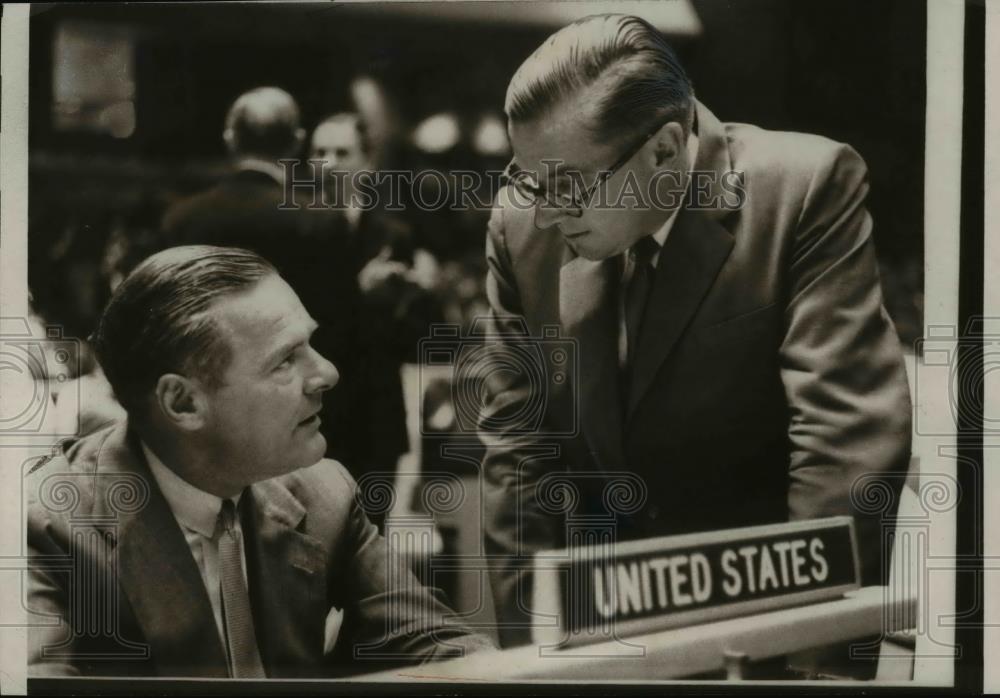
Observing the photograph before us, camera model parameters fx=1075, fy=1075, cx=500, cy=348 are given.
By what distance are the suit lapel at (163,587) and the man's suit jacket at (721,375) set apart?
1176 mm

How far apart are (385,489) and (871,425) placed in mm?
1948

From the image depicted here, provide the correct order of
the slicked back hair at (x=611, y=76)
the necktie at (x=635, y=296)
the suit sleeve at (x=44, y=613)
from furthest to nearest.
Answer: the suit sleeve at (x=44, y=613), the necktie at (x=635, y=296), the slicked back hair at (x=611, y=76)

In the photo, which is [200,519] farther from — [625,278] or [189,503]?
[625,278]

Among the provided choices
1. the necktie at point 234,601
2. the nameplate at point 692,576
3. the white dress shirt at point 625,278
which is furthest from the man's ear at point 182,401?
the white dress shirt at point 625,278

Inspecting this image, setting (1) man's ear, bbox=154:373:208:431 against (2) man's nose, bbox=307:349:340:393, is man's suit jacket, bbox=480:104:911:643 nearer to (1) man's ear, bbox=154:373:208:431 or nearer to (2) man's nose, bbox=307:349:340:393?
(2) man's nose, bbox=307:349:340:393

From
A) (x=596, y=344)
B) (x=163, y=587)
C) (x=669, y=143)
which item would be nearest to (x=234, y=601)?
(x=163, y=587)

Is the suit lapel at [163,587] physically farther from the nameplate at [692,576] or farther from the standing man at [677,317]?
the nameplate at [692,576]

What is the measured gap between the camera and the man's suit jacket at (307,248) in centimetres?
430

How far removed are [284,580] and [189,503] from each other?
488 millimetres

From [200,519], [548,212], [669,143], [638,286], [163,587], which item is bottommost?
[163,587]

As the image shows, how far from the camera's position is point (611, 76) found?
4172 mm

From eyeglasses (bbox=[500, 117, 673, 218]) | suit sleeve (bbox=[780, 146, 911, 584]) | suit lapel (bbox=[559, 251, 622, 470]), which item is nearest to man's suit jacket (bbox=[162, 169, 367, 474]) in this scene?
eyeglasses (bbox=[500, 117, 673, 218])

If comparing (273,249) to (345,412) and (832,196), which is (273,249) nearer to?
(345,412)

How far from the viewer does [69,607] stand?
4375mm
